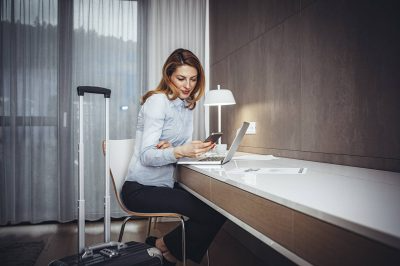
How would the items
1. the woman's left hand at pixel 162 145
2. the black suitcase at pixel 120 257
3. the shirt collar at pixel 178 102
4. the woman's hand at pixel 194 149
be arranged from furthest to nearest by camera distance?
the shirt collar at pixel 178 102, the woman's left hand at pixel 162 145, the woman's hand at pixel 194 149, the black suitcase at pixel 120 257

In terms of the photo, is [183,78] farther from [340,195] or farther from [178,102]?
[340,195]

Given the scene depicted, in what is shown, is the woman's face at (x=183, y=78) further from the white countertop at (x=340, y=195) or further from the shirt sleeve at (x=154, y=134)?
the white countertop at (x=340, y=195)

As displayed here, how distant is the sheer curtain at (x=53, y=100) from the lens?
3.12 metres

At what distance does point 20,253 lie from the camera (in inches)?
93.1

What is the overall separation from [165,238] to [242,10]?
1943mm

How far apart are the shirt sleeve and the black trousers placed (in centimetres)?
16

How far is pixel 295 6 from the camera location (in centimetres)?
185

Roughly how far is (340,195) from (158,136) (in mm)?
1023

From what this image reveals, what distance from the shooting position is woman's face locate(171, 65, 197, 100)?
1769mm

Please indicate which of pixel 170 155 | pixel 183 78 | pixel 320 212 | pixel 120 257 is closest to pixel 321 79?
pixel 183 78

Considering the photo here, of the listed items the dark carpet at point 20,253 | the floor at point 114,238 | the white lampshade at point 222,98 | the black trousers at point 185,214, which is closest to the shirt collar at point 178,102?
the black trousers at point 185,214

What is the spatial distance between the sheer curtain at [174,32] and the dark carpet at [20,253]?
1840mm

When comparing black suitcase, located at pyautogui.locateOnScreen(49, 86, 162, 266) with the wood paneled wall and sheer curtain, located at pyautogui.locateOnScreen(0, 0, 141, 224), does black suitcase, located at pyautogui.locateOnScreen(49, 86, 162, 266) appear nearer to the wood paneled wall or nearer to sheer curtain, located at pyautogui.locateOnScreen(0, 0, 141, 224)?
the wood paneled wall

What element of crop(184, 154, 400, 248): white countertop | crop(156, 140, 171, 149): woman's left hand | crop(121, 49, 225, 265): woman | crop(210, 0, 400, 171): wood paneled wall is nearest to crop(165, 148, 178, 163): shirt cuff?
crop(121, 49, 225, 265): woman
